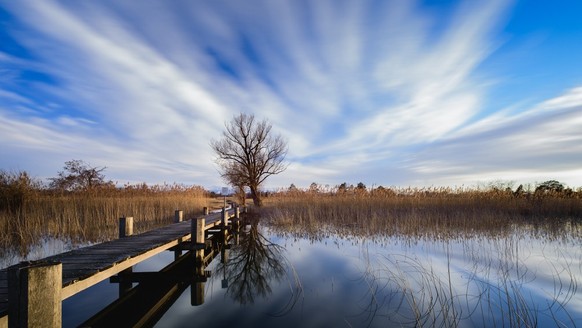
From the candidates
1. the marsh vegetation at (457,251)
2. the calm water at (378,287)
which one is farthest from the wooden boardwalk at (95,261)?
the marsh vegetation at (457,251)

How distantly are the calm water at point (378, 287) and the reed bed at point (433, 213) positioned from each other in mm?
1903

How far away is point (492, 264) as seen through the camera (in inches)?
286

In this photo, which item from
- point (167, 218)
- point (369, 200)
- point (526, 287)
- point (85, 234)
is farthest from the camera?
point (369, 200)

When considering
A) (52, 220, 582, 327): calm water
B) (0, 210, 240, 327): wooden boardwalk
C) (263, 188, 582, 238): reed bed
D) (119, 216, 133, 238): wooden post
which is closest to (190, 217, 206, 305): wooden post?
(52, 220, 582, 327): calm water

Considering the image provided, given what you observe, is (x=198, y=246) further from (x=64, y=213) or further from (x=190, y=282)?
(x=64, y=213)

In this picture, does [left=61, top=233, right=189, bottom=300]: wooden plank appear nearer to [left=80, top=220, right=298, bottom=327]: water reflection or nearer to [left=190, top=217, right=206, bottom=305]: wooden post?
[left=80, top=220, right=298, bottom=327]: water reflection

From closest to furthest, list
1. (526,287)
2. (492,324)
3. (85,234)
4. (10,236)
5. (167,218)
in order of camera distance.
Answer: (492,324)
(526,287)
(10,236)
(85,234)
(167,218)

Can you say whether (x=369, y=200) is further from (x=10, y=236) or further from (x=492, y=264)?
(x=10, y=236)

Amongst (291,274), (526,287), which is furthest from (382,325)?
(526,287)

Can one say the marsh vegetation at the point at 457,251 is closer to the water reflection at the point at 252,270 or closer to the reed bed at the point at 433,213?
the reed bed at the point at 433,213

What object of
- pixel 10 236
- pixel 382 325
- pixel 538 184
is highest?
pixel 538 184

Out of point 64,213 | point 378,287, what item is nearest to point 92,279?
point 378,287

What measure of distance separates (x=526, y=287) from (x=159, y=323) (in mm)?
6684

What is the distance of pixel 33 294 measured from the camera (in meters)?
2.52
